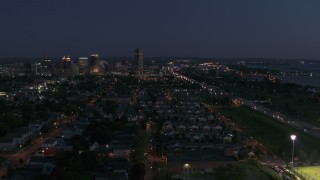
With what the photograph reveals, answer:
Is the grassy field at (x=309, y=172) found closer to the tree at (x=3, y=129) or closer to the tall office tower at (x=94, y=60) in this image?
the tree at (x=3, y=129)

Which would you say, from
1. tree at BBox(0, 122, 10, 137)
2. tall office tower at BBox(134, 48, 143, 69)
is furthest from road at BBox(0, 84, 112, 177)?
tall office tower at BBox(134, 48, 143, 69)

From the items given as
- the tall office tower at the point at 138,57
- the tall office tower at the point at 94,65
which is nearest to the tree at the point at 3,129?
the tall office tower at the point at 94,65

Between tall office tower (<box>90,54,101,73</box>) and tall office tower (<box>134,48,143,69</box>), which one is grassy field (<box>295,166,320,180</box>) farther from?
tall office tower (<box>134,48,143,69</box>)

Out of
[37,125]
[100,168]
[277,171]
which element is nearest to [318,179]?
[277,171]

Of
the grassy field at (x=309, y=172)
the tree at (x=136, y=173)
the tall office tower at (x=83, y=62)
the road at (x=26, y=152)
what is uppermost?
the tree at (x=136, y=173)

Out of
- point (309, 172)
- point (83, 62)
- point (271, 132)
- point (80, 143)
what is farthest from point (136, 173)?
point (83, 62)
